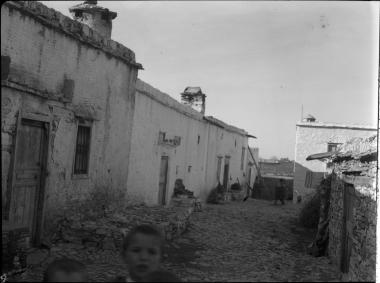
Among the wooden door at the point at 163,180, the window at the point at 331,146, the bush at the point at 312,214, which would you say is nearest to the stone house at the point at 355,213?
the bush at the point at 312,214

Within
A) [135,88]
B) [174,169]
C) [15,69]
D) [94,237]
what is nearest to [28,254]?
[94,237]

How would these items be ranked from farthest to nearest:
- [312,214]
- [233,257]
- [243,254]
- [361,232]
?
[312,214] < [243,254] < [233,257] < [361,232]

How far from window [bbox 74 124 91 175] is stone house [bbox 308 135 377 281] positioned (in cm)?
445

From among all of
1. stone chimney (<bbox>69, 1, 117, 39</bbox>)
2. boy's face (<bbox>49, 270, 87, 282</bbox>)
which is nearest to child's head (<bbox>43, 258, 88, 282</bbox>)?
boy's face (<bbox>49, 270, 87, 282</bbox>)

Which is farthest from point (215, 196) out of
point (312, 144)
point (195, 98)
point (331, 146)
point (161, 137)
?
point (331, 146)

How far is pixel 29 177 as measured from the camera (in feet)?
19.3

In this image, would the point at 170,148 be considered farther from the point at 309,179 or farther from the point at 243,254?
the point at 309,179

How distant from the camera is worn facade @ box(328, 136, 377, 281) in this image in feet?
18.0

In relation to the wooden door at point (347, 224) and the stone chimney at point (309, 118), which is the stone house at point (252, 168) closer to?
the stone chimney at point (309, 118)

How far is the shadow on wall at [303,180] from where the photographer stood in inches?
813

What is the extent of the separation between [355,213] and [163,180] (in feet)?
21.6

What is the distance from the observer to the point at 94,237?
6.61 metres

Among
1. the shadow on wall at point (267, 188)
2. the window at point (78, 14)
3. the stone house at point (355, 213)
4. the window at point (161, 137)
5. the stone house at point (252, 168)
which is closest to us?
the stone house at point (355, 213)

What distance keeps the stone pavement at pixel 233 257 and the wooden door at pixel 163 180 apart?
3.32ft
